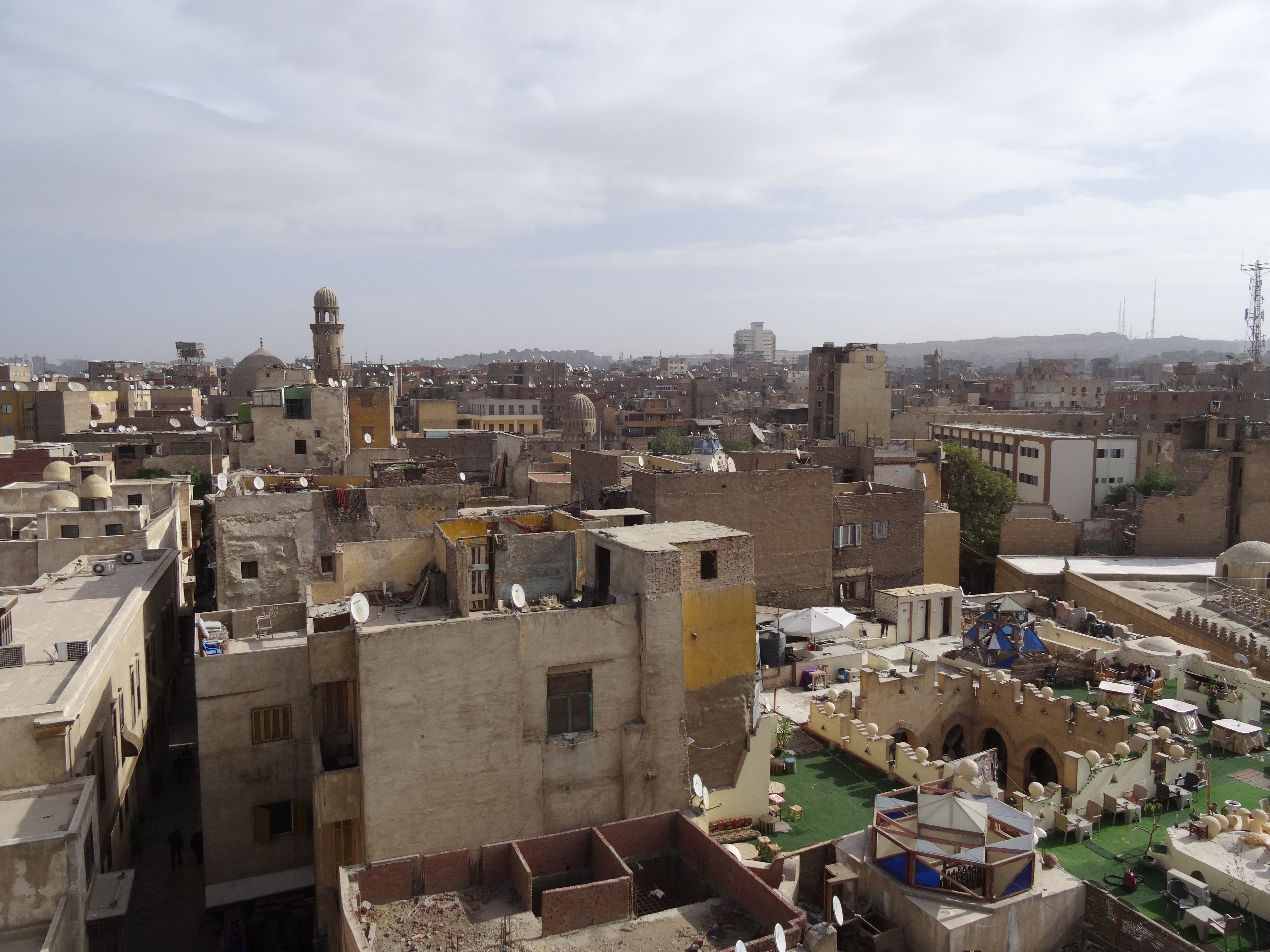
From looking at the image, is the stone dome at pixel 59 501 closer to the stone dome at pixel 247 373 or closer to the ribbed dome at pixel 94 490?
the ribbed dome at pixel 94 490

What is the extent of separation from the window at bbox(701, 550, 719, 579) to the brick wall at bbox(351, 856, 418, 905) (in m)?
6.56

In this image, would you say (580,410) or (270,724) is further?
(580,410)

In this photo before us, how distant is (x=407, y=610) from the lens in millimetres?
16625

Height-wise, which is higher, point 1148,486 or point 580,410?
point 580,410

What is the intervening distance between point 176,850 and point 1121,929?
53.3 feet

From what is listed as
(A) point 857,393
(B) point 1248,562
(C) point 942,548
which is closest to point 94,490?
(C) point 942,548

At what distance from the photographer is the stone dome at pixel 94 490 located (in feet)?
90.2

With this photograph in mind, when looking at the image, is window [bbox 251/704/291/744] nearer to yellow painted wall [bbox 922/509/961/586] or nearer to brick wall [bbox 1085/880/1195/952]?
brick wall [bbox 1085/880/1195/952]

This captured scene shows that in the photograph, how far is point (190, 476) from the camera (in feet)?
123

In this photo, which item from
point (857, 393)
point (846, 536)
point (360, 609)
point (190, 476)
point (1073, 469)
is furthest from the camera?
point (857, 393)

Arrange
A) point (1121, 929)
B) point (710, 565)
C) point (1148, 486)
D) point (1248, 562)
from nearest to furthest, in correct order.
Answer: point (1121, 929) < point (710, 565) < point (1248, 562) < point (1148, 486)

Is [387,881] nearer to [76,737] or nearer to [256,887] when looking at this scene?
[256,887]

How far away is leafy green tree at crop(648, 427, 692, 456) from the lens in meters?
65.9

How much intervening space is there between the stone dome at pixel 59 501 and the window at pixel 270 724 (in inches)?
661
